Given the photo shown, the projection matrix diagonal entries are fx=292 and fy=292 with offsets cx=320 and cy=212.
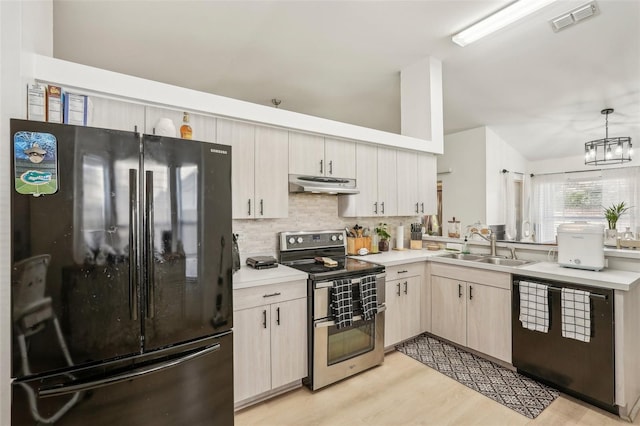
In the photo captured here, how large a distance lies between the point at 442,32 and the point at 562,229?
7.18 ft

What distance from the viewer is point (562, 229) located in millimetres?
2574

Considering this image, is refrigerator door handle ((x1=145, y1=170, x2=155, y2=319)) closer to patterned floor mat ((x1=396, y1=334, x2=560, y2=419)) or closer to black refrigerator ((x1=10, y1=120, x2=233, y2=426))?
black refrigerator ((x1=10, y1=120, x2=233, y2=426))

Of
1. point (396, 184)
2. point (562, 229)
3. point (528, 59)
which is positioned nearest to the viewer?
point (562, 229)

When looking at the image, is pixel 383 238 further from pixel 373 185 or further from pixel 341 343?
pixel 341 343

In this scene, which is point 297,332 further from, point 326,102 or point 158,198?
point 326,102

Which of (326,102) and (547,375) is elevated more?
(326,102)

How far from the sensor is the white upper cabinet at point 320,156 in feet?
9.17

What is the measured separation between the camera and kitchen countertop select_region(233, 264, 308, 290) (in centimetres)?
210

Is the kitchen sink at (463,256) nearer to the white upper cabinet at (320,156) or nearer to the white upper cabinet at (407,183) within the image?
the white upper cabinet at (407,183)

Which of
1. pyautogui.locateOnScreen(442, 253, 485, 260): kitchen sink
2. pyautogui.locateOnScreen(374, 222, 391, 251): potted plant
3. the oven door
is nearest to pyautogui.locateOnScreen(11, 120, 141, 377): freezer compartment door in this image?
the oven door

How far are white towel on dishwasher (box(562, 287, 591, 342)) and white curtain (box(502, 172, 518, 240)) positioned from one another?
3.39m

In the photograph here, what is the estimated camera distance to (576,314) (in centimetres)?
222

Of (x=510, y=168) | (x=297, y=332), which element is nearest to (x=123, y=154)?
(x=297, y=332)

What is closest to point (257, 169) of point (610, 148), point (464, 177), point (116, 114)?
point (116, 114)
